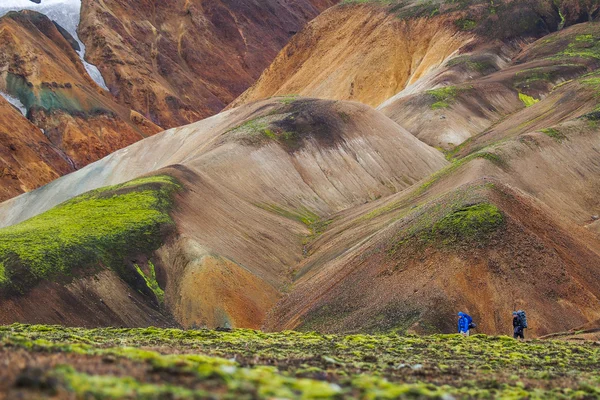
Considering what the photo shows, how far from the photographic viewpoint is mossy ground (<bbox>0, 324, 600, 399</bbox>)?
10703mm

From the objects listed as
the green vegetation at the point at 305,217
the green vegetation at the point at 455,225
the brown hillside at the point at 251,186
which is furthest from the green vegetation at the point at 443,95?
the green vegetation at the point at 455,225

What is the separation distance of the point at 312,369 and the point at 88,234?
37030mm

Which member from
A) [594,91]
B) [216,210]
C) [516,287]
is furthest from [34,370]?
[594,91]

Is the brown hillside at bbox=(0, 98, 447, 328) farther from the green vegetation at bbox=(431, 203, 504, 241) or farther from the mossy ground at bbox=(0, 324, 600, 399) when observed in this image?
the mossy ground at bbox=(0, 324, 600, 399)

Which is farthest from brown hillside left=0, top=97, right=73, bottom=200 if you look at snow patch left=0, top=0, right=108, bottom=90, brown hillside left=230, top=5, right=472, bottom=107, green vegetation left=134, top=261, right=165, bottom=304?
green vegetation left=134, top=261, right=165, bottom=304

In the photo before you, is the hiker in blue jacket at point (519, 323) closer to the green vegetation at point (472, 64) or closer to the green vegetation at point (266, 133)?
the green vegetation at point (266, 133)

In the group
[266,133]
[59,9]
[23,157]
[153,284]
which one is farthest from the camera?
[59,9]

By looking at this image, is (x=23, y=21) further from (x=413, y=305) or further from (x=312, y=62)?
(x=413, y=305)

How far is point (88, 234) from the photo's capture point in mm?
49812

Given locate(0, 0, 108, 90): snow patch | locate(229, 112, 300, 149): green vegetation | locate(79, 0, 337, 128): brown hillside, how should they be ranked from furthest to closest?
locate(0, 0, 108, 90): snow patch < locate(79, 0, 337, 128): brown hillside < locate(229, 112, 300, 149): green vegetation

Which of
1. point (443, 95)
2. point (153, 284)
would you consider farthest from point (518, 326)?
point (443, 95)

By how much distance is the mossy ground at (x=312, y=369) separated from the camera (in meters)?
10.7

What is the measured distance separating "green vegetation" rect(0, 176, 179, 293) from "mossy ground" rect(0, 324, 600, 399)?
1792 centimetres

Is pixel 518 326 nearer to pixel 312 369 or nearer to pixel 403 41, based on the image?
pixel 312 369
